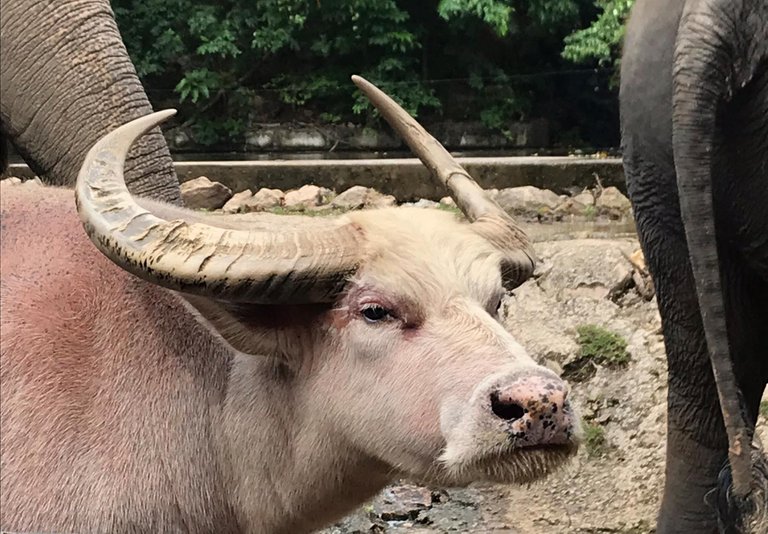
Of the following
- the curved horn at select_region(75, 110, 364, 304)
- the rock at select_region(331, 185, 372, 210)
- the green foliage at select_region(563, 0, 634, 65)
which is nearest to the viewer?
the curved horn at select_region(75, 110, 364, 304)

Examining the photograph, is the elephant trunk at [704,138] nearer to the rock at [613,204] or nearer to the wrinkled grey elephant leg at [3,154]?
the wrinkled grey elephant leg at [3,154]

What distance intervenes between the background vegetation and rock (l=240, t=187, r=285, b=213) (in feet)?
22.6

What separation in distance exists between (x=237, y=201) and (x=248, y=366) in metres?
7.40

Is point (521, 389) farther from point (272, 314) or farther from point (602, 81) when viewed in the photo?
point (602, 81)

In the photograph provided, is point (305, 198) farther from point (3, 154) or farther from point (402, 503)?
point (402, 503)

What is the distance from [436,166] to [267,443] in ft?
3.13

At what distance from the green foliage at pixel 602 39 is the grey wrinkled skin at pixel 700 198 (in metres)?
9.31

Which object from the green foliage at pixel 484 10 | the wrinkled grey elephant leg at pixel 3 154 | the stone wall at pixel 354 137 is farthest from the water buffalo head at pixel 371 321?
the green foliage at pixel 484 10

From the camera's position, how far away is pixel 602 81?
14.6 m

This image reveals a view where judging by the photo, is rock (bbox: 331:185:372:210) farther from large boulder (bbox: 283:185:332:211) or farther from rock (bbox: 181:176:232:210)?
rock (bbox: 181:176:232:210)

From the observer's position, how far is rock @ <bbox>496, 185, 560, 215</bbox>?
29.7ft

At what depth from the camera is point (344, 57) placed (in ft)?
61.3

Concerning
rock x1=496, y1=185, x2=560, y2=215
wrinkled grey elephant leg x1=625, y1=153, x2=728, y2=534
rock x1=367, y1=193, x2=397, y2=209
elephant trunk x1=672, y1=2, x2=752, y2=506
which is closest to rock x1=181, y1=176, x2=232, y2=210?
rock x1=367, y1=193, x2=397, y2=209

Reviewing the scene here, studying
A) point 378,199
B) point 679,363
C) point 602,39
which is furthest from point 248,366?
point 602,39
